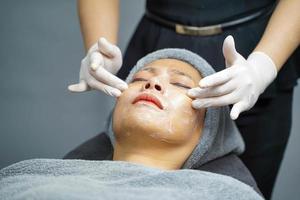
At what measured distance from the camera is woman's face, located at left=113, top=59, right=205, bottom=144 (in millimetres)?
1218

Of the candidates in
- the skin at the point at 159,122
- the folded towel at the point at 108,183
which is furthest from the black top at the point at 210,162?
the folded towel at the point at 108,183

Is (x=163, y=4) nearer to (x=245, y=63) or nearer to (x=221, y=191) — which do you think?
(x=245, y=63)

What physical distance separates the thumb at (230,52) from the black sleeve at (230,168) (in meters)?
0.31

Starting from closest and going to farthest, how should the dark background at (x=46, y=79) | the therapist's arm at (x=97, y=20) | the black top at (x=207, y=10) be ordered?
the black top at (x=207, y=10) → the therapist's arm at (x=97, y=20) → the dark background at (x=46, y=79)

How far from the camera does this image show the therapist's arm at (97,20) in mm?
1518

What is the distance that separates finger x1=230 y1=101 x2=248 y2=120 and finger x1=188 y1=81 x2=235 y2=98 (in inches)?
1.7

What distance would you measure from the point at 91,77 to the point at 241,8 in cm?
51

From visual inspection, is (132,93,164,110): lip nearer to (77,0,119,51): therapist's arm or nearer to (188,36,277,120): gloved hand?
(188,36,277,120): gloved hand

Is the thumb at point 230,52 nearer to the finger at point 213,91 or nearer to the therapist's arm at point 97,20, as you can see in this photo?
the finger at point 213,91

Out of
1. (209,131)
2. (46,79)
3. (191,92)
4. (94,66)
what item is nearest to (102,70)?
(94,66)

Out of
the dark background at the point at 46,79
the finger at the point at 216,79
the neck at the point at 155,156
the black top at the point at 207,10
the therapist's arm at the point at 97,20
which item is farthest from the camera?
the dark background at the point at 46,79

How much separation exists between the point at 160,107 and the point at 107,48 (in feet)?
0.83

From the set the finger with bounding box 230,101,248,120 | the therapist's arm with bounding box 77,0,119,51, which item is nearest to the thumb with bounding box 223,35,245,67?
the finger with bounding box 230,101,248,120

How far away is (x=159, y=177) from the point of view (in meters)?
1.09
